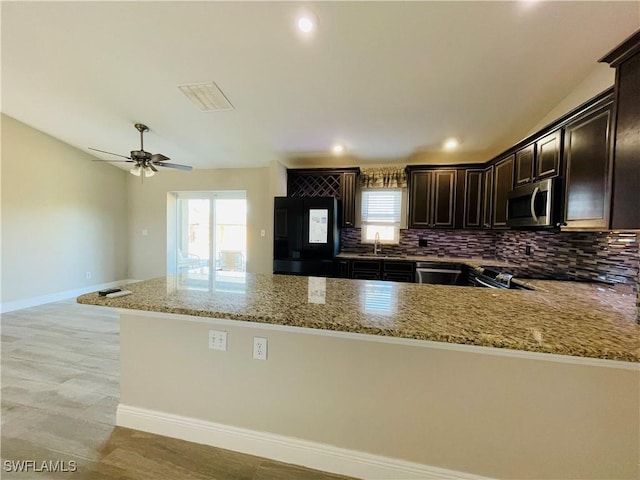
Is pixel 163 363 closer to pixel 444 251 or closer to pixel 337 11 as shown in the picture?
pixel 337 11

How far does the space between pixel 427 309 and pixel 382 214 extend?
3445mm

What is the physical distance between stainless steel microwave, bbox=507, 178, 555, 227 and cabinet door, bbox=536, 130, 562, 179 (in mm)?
104

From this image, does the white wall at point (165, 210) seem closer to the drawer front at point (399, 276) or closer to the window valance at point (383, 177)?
the window valance at point (383, 177)

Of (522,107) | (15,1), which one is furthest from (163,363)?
(522,107)

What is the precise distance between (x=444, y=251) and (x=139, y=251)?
6.05 metres

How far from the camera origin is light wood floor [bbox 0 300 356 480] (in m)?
1.44

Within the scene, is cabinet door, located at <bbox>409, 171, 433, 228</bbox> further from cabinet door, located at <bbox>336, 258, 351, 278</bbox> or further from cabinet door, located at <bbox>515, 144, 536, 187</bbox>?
cabinet door, located at <bbox>515, 144, 536, 187</bbox>

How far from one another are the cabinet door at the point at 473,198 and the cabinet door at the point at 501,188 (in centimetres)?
43

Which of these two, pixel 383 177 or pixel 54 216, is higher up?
pixel 383 177

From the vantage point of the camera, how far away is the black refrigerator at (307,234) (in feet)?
13.5

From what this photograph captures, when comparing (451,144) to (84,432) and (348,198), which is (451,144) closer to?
(348,198)

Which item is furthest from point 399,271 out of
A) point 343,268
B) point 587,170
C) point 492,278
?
point 587,170

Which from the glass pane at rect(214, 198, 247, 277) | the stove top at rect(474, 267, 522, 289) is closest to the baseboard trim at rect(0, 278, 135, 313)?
the glass pane at rect(214, 198, 247, 277)

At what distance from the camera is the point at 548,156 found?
7.97ft
